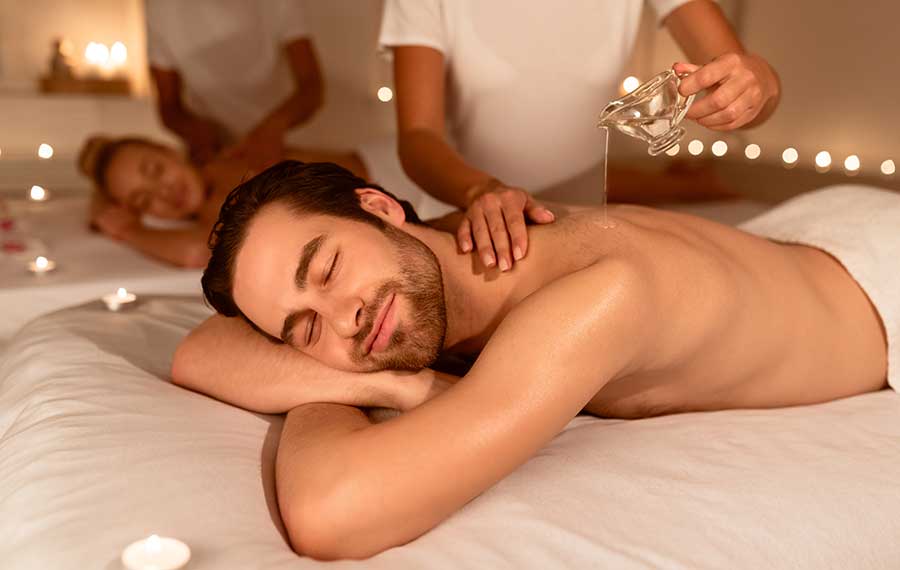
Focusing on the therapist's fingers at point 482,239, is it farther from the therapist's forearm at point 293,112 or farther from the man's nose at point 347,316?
the therapist's forearm at point 293,112

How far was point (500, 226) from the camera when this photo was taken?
1.27m

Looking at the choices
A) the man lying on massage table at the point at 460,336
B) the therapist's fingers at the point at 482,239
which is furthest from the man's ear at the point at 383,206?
the therapist's fingers at the point at 482,239

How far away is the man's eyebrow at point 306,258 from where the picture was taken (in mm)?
1208

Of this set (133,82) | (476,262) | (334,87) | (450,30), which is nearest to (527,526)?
(476,262)

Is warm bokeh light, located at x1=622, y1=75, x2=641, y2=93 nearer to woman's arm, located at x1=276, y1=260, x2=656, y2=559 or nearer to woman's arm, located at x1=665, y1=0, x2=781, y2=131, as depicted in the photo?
woman's arm, located at x1=665, y1=0, x2=781, y2=131

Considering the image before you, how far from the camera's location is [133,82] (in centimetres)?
479

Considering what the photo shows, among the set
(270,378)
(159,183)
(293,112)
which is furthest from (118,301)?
(293,112)

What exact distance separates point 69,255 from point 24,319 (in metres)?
0.46

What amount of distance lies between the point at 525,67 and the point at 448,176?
469 mm

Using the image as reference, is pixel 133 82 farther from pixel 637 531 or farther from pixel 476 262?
pixel 637 531

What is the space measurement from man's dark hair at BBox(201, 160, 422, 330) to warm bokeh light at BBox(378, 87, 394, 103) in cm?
294

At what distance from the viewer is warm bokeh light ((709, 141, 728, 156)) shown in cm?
385

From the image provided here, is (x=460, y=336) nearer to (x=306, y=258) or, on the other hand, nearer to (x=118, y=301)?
(x=306, y=258)

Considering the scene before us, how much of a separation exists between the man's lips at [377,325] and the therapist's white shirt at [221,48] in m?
2.52
